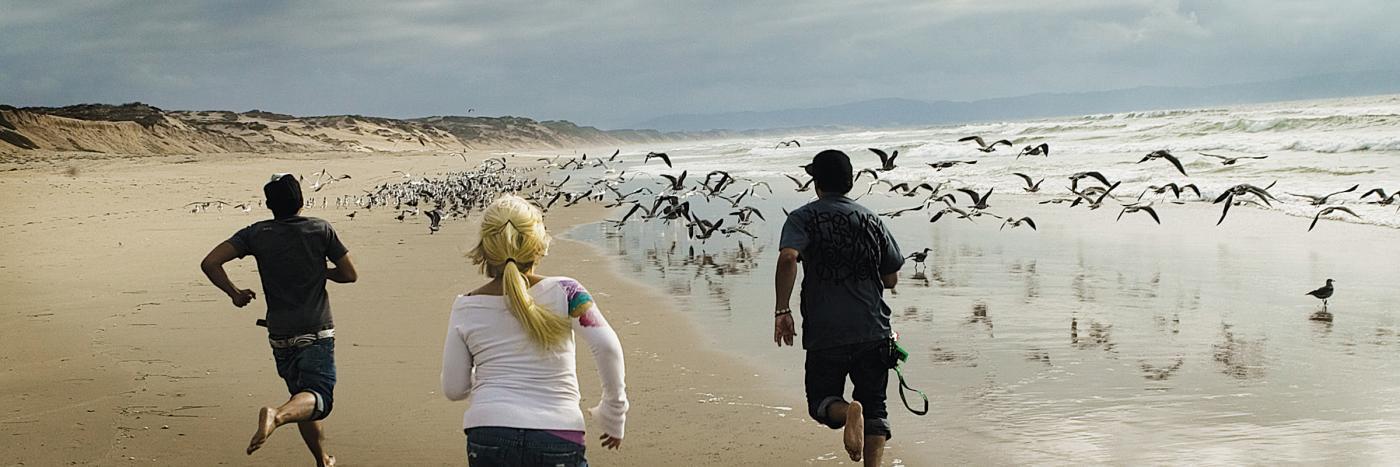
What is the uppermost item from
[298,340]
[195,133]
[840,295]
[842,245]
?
[195,133]

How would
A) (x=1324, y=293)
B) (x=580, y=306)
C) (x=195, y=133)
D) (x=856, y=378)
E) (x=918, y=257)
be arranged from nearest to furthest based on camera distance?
(x=580, y=306), (x=856, y=378), (x=1324, y=293), (x=918, y=257), (x=195, y=133)

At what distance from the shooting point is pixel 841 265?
15.8 feet

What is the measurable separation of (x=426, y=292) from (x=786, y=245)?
6.84 m

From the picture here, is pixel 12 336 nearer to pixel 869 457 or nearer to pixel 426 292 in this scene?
pixel 426 292

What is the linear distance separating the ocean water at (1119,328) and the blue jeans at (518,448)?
2.51 meters

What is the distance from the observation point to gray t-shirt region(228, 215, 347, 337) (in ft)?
16.1

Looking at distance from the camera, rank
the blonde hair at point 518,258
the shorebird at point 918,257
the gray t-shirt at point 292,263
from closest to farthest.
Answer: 1. the blonde hair at point 518,258
2. the gray t-shirt at point 292,263
3. the shorebird at point 918,257

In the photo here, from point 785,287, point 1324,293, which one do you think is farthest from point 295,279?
point 1324,293

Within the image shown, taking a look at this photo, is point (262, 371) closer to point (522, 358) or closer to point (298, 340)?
point (298, 340)

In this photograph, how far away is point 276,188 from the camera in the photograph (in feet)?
16.1

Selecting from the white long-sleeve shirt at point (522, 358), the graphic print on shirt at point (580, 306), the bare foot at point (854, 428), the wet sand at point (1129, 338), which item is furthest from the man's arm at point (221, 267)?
the wet sand at point (1129, 338)

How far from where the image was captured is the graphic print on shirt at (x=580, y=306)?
3143mm

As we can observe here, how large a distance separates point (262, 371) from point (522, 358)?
4.95 m

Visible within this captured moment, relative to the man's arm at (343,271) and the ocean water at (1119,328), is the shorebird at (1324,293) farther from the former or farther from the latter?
the man's arm at (343,271)
